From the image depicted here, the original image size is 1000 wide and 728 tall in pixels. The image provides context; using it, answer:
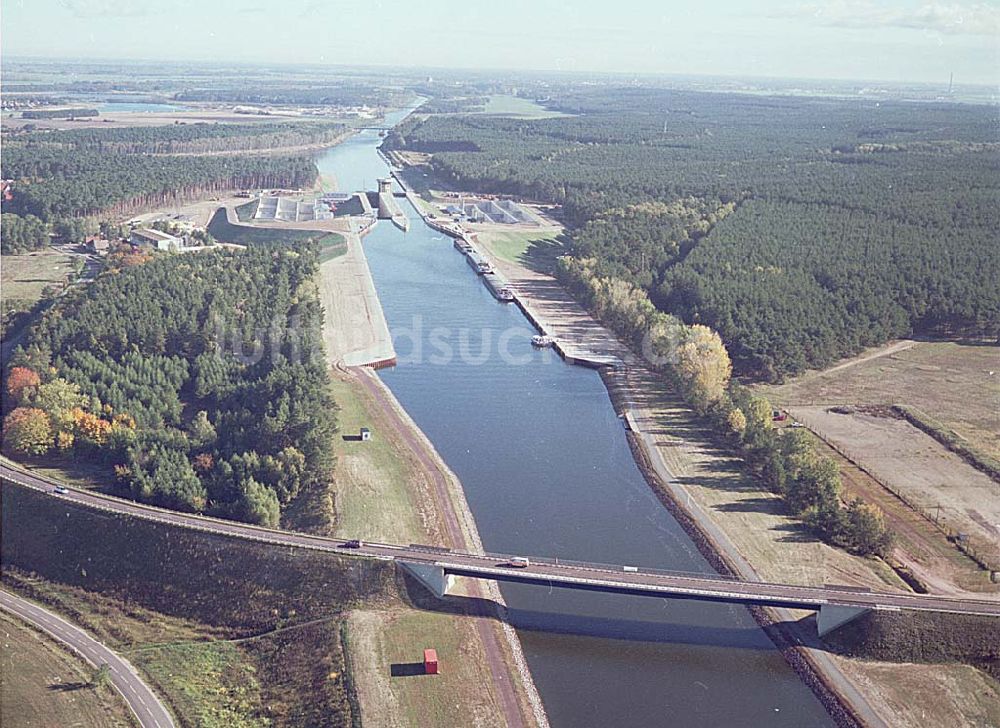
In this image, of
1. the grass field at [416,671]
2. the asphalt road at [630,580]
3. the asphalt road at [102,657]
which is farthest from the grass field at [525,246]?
the asphalt road at [102,657]

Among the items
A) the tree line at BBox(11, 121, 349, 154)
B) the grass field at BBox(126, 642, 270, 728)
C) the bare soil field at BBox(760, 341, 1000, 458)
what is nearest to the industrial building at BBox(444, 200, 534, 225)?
the bare soil field at BBox(760, 341, 1000, 458)

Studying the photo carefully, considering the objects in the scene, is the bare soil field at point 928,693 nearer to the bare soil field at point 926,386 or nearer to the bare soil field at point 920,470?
the bare soil field at point 920,470

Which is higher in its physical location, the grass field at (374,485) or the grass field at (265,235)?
the grass field at (265,235)

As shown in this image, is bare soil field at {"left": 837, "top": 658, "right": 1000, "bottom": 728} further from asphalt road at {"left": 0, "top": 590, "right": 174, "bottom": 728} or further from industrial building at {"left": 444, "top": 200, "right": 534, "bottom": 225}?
industrial building at {"left": 444, "top": 200, "right": 534, "bottom": 225}

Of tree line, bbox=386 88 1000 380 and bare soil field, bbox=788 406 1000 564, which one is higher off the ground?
tree line, bbox=386 88 1000 380

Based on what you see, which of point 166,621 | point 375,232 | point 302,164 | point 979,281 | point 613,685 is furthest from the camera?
point 302,164

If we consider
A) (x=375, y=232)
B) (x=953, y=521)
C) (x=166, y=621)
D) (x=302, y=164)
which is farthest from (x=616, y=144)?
(x=166, y=621)

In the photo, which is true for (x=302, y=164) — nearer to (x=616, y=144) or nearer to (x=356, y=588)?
(x=616, y=144)
